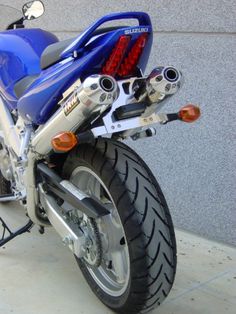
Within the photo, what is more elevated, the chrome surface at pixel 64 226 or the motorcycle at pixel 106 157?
the motorcycle at pixel 106 157

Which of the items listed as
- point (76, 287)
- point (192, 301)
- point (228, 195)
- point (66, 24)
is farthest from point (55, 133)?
point (66, 24)

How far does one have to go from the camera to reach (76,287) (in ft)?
9.60

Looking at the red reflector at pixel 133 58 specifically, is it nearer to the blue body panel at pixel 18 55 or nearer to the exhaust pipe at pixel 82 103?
the exhaust pipe at pixel 82 103

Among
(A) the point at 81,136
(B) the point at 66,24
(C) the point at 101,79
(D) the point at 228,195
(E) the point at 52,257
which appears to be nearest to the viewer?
(C) the point at 101,79

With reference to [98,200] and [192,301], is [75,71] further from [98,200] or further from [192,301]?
[192,301]

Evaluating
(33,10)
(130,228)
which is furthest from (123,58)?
(33,10)

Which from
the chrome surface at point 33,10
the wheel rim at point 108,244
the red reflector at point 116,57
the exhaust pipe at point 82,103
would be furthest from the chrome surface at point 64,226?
the chrome surface at point 33,10

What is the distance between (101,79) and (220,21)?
1.60 metres

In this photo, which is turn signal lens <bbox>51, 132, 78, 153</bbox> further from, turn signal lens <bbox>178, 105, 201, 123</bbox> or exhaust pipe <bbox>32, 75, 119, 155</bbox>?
turn signal lens <bbox>178, 105, 201, 123</bbox>

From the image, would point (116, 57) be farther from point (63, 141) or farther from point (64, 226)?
point (64, 226)

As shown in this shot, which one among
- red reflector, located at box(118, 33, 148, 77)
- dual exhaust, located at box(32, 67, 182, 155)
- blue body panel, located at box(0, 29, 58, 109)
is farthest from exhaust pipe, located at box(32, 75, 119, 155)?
blue body panel, located at box(0, 29, 58, 109)

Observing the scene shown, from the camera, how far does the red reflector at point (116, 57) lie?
7.37 ft

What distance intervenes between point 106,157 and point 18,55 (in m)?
1.00

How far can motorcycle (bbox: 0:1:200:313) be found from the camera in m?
2.27
